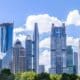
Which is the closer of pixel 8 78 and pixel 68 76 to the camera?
pixel 8 78

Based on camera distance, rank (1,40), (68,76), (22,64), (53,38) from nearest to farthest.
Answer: (68,76) → (22,64) → (1,40) → (53,38)

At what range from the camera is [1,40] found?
115625 millimetres

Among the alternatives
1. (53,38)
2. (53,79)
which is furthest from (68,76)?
(53,38)

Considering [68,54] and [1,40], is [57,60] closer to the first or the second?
[68,54]

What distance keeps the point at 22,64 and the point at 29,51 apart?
11.0m

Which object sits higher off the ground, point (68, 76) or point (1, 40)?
point (1, 40)

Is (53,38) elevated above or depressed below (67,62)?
above

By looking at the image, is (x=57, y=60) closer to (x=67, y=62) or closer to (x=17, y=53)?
(x=67, y=62)

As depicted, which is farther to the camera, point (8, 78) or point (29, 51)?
point (29, 51)

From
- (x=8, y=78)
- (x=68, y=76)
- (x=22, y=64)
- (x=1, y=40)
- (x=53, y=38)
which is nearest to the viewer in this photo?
(x=8, y=78)

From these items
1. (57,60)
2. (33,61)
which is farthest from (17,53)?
(57,60)

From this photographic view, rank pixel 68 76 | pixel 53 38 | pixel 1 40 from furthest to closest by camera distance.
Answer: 1. pixel 53 38
2. pixel 1 40
3. pixel 68 76

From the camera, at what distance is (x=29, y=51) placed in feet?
383

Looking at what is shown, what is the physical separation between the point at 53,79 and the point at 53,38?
3235 inches
